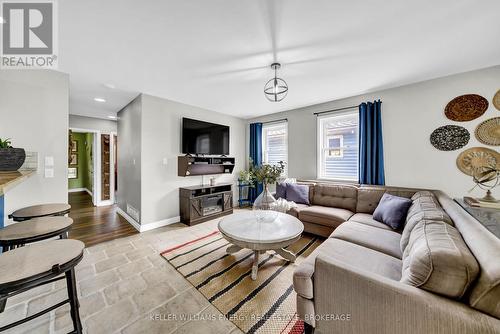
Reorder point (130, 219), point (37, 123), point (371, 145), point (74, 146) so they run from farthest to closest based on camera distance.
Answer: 1. point (74, 146)
2. point (130, 219)
3. point (371, 145)
4. point (37, 123)

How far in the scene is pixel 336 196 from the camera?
124 inches

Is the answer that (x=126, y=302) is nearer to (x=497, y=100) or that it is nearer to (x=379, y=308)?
(x=379, y=308)

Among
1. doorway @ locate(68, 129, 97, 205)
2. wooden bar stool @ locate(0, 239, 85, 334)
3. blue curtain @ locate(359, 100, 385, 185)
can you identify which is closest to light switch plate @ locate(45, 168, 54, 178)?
wooden bar stool @ locate(0, 239, 85, 334)

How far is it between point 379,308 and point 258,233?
112 centimetres

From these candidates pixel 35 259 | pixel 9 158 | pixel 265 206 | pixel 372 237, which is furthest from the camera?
pixel 265 206

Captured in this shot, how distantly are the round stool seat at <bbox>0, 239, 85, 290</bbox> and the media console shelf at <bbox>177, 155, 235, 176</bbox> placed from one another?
7.87 ft

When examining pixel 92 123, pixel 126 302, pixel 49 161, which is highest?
pixel 92 123

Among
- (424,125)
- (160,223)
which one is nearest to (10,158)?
(160,223)

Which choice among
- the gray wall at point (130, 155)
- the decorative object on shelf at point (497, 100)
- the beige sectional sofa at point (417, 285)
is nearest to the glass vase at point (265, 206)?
the beige sectional sofa at point (417, 285)

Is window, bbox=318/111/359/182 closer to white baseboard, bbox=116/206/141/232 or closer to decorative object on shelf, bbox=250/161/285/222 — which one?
decorative object on shelf, bbox=250/161/285/222

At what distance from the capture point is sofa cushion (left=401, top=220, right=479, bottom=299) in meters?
0.86

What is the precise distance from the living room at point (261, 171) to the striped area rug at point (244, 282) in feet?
0.06

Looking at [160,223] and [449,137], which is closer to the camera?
[449,137]

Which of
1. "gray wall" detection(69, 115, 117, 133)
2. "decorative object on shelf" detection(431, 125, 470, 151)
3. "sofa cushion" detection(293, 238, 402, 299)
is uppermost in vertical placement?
"gray wall" detection(69, 115, 117, 133)
